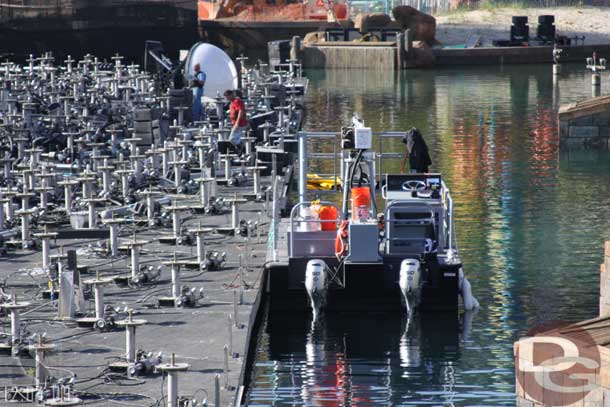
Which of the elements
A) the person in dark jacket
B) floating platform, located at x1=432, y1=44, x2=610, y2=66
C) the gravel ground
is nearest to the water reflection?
the person in dark jacket

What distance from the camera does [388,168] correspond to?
143 ft

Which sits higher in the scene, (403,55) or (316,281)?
(403,55)

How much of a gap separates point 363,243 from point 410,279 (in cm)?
112

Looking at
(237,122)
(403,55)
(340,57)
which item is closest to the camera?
(237,122)

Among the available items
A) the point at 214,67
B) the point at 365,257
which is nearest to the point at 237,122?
the point at 214,67

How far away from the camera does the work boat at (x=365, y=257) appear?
85.3 feet

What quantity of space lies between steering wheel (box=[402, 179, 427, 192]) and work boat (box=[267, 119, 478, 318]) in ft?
2.81

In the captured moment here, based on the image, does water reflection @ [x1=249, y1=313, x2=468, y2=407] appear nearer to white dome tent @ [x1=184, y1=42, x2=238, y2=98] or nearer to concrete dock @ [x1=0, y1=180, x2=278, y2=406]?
concrete dock @ [x1=0, y1=180, x2=278, y2=406]

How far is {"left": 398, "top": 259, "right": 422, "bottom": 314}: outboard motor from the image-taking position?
25411mm

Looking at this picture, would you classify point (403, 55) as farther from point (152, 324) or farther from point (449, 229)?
point (152, 324)

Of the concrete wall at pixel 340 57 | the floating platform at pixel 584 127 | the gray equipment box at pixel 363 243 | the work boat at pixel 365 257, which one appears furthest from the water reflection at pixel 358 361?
the concrete wall at pixel 340 57

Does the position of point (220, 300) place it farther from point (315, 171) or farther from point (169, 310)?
point (315, 171)

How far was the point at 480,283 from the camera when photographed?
29062 mm

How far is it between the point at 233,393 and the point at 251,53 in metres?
68.0
